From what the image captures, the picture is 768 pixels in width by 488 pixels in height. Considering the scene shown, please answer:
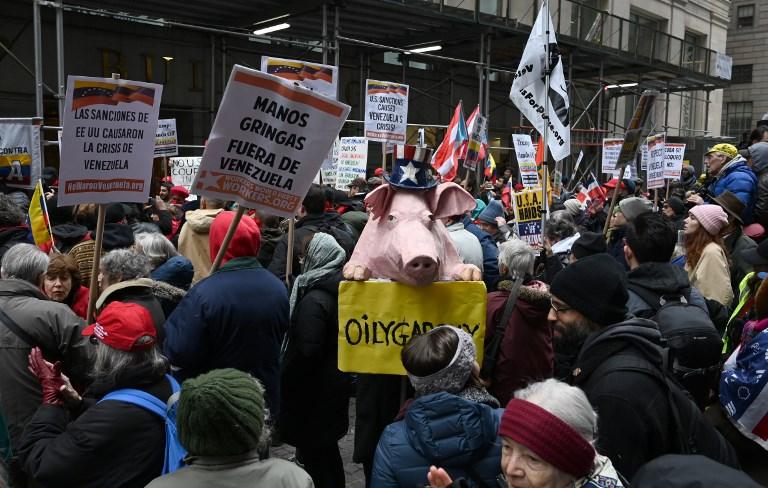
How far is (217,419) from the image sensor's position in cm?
213

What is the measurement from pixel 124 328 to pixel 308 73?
15.3 feet

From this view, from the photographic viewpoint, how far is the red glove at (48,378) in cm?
286

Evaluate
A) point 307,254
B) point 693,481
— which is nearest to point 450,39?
point 307,254

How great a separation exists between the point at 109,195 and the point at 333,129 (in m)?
1.35

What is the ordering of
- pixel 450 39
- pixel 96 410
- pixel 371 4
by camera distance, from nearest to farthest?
pixel 96 410, pixel 371 4, pixel 450 39

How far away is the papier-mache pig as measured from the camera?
337 centimetres

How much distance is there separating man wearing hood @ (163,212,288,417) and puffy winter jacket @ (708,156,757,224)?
4797mm

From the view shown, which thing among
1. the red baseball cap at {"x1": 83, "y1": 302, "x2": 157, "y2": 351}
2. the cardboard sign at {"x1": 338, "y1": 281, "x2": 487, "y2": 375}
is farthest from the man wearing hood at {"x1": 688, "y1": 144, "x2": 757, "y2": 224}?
the red baseball cap at {"x1": 83, "y1": 302, "x2": 157, "y2": 351}

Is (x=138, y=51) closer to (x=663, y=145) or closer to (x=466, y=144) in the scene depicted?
(x=466, y=144)

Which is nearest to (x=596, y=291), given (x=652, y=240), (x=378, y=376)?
(x=652, y=240)

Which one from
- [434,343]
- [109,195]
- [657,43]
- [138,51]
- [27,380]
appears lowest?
[27,380]

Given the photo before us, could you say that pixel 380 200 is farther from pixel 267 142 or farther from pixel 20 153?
pixel 20 153

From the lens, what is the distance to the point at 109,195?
3.84 meters

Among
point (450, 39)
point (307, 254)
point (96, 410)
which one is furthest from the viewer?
point (450, 39)
